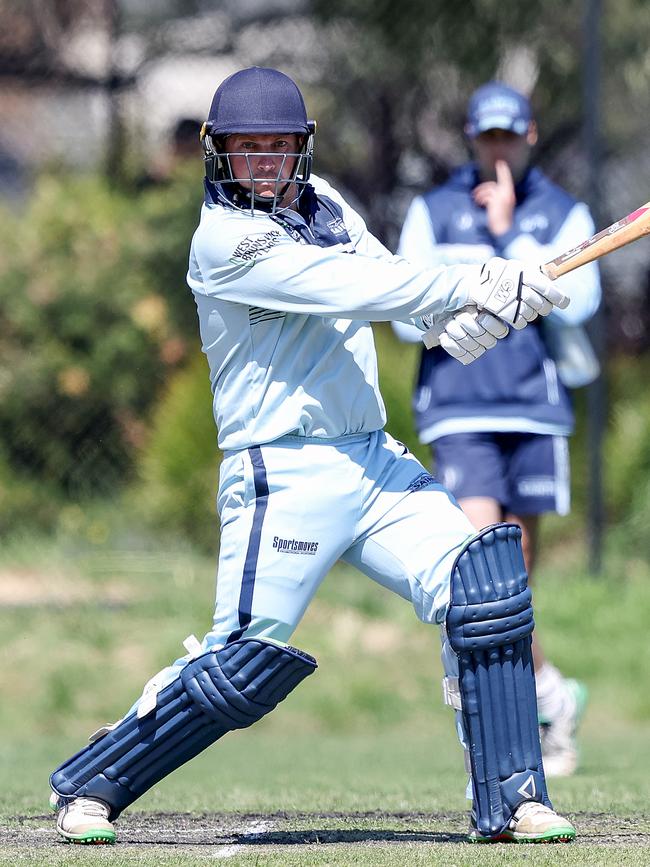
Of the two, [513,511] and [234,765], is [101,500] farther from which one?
[513,511]

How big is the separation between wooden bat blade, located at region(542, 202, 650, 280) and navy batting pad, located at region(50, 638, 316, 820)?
48.1 inches

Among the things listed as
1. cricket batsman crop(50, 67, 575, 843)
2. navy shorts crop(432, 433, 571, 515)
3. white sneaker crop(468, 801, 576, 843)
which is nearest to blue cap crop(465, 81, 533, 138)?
navy shorts crop(432, 433, 571, 515)

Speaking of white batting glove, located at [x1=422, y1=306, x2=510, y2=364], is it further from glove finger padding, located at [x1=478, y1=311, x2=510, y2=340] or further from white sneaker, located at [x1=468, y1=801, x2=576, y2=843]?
white sneaker, located at [x1=468, y1=801, x2=576, y2=843]

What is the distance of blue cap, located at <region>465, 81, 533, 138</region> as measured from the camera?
6445 millimetres

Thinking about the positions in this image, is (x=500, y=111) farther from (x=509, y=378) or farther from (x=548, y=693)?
(x=548, y=693)

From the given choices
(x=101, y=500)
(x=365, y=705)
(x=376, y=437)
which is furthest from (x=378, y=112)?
(x=376, y=437)

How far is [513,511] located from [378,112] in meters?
5.35

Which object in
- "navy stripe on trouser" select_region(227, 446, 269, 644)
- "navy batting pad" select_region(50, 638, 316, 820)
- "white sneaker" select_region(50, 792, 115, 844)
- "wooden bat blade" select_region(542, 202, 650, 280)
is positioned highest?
"wooden bat blade" select_region(542, 202, 650, 280)

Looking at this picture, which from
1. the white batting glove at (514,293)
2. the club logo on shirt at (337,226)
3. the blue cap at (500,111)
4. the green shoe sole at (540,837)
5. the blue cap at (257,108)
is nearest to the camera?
the green shoe sole at (540,837)

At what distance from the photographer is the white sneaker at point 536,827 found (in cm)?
399

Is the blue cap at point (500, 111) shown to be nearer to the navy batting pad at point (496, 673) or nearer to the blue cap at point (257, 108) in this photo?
the blue cap at point (257, 108)

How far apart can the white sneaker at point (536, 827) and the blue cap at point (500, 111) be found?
3.26 meters

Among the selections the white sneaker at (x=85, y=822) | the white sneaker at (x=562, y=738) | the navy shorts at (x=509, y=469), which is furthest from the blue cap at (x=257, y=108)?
the white sneaker at (x=562, y=738)

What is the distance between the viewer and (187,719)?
13.6 feet
